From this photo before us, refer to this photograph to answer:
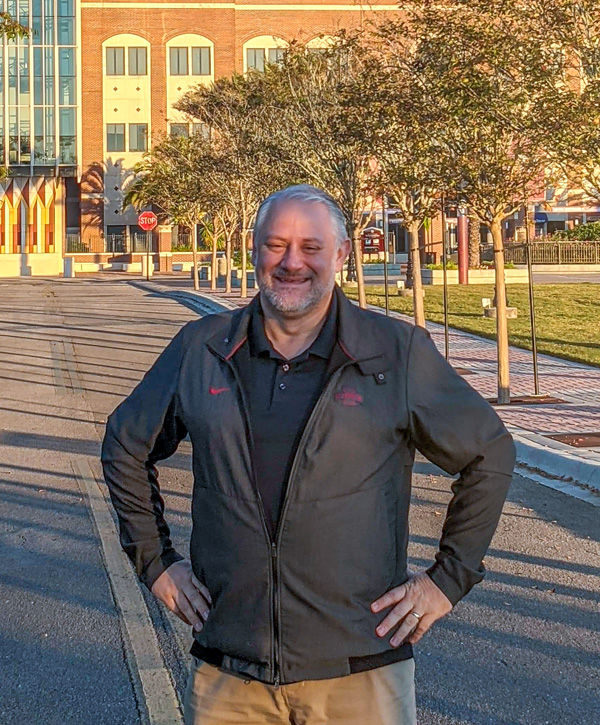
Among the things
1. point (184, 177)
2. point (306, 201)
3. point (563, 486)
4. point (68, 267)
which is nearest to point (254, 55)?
point (68, 267)

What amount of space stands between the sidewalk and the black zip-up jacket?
6.32 meters

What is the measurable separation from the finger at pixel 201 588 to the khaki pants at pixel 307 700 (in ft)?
0.52

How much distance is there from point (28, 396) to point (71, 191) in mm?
61001

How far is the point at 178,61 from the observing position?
7269 centimetres

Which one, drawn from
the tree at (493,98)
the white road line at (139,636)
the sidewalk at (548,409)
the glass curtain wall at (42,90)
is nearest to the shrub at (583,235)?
the sidewalk at (548,409)

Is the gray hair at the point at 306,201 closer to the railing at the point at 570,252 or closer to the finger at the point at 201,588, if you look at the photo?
the finger at the point at 201,588

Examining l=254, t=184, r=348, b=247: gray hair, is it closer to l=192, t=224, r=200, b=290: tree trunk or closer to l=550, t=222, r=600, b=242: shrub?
l=192, t=224, r=200, b=290: tree trunk

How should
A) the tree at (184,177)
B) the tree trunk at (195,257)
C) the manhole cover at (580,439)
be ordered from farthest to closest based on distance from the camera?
the tree trunk at (195,257) < the tree at (184,177) < the manhole cover at (580,439)

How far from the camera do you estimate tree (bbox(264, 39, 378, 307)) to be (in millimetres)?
21938

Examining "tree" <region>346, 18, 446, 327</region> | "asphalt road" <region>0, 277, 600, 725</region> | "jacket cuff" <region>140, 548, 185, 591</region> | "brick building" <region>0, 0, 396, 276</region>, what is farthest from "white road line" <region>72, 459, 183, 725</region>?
"brick building" <region>0, 0, 396, 276</region>

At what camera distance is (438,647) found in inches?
212

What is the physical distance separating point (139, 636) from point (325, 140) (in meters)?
17.8

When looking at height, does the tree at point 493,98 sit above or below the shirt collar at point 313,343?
above

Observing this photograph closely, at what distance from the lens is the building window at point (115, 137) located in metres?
72.6
